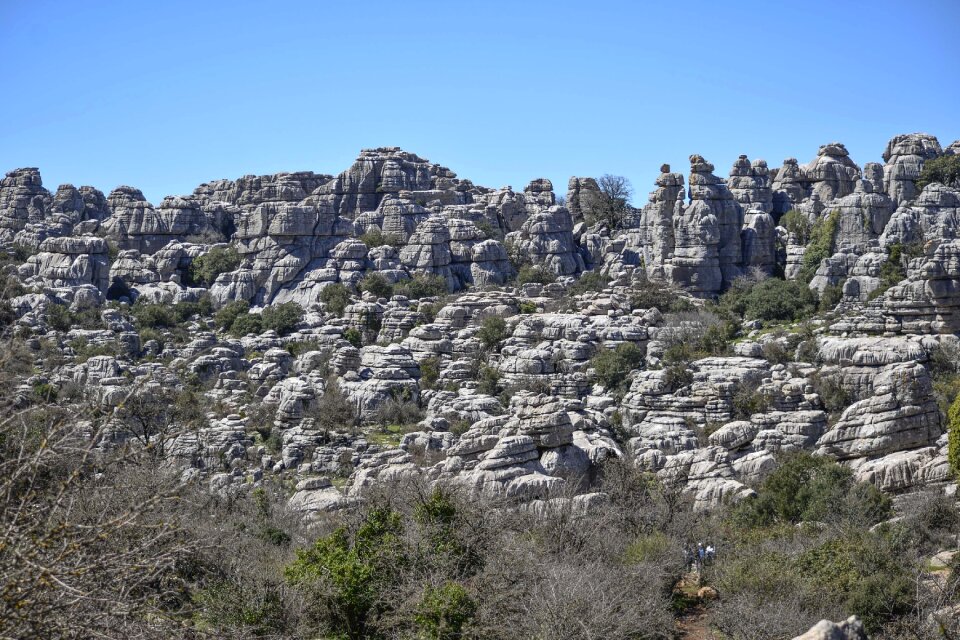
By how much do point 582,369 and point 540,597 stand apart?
83.9ft

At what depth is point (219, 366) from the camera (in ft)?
142

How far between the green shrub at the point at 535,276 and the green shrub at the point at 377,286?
679 centimetres

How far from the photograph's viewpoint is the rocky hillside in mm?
25906

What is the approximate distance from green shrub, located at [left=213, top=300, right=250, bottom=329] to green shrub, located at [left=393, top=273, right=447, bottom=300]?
25.0 feet

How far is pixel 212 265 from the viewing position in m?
59.9

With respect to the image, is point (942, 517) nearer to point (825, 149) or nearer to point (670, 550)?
point (670, 550)

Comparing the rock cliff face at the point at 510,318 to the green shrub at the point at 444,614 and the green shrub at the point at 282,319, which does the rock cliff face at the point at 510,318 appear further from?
the green shrub at the point at 444,614

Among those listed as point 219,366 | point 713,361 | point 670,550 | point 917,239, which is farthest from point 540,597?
point 917,239

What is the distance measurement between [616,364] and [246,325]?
19707 mm

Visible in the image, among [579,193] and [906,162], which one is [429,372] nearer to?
[906,162]

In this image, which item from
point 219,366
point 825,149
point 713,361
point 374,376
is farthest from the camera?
point 825,149

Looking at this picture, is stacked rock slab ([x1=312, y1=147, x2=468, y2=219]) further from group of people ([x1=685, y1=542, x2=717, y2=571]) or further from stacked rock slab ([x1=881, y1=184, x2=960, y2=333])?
group of people ([x1=685, y1=542, x2=717, y2=571])

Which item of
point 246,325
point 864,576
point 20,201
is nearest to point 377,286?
point 246,325

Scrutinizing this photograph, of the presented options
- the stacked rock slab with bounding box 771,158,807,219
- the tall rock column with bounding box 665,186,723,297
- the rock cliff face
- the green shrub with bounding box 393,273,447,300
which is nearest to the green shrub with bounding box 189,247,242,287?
the rock cliff face
